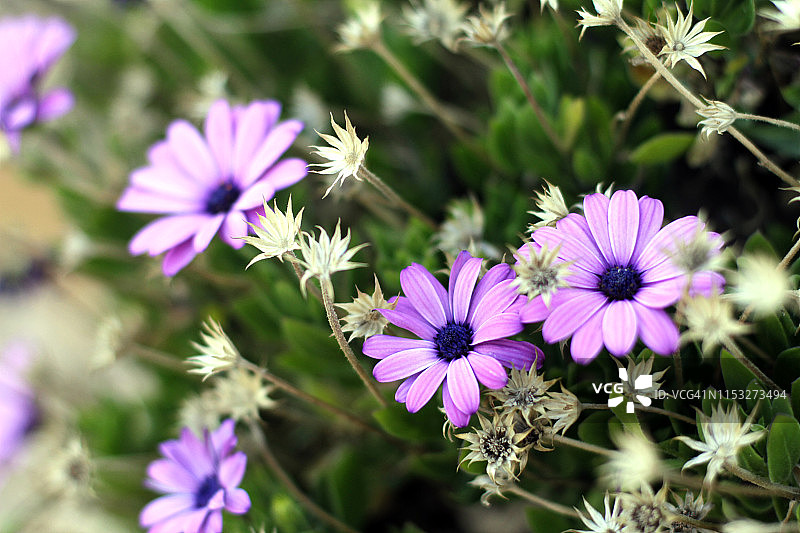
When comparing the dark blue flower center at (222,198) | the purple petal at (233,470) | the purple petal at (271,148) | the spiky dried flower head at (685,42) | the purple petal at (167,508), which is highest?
the spiky dried flower head at (685,42)

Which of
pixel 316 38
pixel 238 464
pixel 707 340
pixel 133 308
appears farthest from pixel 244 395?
pixel 316 38

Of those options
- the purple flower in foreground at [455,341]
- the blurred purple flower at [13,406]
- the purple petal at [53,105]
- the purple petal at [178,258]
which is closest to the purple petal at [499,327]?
the purple flower in foreground at [455,341]

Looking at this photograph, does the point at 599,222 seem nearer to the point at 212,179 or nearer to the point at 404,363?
the point at 404,363

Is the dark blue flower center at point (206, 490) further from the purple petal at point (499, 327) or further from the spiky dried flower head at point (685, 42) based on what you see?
the spiky dried flower head at point (685, 42)

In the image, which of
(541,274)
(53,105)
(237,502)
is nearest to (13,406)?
(53,105)

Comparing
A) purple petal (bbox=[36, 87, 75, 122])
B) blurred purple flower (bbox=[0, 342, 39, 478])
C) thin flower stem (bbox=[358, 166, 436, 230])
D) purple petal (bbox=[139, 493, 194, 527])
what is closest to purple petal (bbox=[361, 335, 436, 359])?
thin flower stem (bbox=[358, 166, 436, 230])

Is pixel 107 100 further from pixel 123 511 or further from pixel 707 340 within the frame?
pixel 707 340
